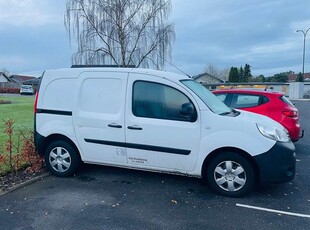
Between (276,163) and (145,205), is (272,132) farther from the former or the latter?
(145,205)

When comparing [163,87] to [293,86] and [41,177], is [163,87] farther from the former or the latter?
[293,86]

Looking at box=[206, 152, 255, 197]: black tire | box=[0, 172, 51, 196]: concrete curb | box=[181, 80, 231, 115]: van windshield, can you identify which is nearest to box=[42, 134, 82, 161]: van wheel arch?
box=[0, 172, 51, 196]: concrete curb

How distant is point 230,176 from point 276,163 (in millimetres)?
666

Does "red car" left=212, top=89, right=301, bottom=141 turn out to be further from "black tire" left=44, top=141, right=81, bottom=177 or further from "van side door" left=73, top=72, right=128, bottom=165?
"black tire" left=44, top=141, right=81, bottom=177

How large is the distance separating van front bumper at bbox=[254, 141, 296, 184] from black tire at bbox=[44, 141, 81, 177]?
2985 millimetres

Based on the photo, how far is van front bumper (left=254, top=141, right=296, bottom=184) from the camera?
160 inches

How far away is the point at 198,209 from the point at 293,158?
160 cm

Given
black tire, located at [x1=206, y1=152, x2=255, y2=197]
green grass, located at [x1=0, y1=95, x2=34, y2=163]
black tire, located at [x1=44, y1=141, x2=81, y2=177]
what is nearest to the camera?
black tire, located at [x1=206, y1=152, x2=255, y2=197]

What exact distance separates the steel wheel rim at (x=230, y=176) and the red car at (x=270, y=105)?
314cm

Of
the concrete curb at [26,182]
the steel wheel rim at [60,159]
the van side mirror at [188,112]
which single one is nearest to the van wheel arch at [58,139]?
the steel wheel rim at [60,159]

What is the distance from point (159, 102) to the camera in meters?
4.46

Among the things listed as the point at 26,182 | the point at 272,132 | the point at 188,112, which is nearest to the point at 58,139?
the point at 26,182

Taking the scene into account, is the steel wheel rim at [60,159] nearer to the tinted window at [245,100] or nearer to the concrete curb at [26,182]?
the concrete curb at [26,182]

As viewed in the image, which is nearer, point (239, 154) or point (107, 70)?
point (239, 154)
